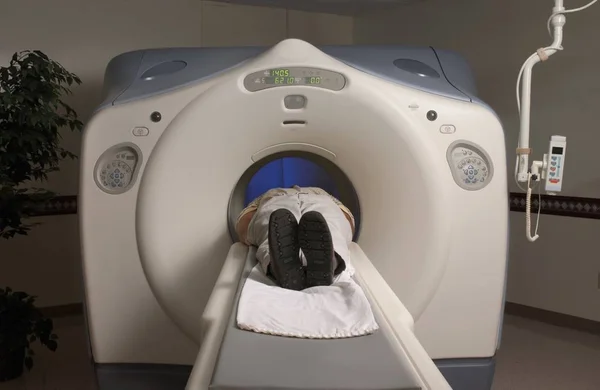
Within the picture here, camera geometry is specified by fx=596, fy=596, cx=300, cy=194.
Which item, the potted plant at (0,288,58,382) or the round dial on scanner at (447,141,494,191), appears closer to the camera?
the round dial on scanner at (447,141,494,191)

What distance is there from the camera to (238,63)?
1.76 metres

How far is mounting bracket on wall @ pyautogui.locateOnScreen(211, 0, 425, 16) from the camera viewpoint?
3.26 metres

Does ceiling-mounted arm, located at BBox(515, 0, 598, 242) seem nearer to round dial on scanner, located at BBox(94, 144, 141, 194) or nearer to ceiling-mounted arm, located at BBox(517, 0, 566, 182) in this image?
ceiling-mounted arm, located at BBox(517, 0, 566, 182)

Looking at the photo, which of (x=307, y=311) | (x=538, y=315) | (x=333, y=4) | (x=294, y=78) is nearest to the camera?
(x=307, y=311)

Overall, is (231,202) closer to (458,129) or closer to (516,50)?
(458,129)

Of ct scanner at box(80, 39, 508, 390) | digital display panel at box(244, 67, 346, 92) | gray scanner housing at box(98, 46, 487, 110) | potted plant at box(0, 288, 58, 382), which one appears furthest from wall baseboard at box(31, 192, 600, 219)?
digital display panel at box(244, 67, 346, 92)

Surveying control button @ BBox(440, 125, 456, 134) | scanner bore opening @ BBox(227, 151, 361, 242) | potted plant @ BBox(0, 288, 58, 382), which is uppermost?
control button @ BBox(440, 125, 456, 134)

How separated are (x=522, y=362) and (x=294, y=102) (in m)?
1.53

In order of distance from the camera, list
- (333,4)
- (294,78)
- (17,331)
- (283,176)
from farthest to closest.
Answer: (333,4), (283,176), (17,331), (294,78)

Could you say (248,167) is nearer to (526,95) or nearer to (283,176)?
(283,176)

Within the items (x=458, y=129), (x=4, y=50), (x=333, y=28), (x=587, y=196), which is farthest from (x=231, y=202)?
(x=333, y=28)

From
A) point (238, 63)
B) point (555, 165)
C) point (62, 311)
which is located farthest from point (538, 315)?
point (62, 311)

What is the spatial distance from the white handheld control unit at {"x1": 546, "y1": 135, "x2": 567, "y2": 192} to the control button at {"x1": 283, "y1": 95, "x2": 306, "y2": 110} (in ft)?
2.63

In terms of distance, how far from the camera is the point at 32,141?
218 centimetres
